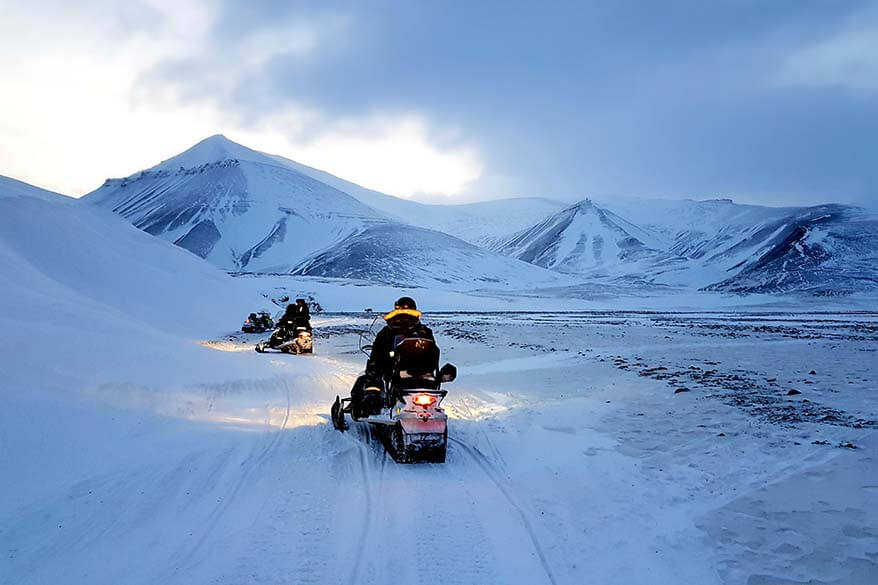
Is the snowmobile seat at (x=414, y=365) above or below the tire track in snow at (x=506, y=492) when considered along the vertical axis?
above

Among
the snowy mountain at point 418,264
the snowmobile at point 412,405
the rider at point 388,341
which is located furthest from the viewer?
the snowy mountain at point 418,264

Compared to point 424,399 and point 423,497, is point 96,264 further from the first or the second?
point 423,497

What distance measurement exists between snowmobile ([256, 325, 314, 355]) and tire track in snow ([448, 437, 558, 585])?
48.5 ft

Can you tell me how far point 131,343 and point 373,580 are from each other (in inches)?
425

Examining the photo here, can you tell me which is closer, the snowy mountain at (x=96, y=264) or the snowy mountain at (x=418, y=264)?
the snowy mountain at (x=96, y=264)

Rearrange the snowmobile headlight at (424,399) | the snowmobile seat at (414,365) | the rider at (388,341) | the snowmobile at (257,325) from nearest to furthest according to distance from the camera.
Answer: the snowmobile headlight at (424,399) < the snowmobile seat at (414,365) < the rider at (388,341) < the snowmobile at (257,325)

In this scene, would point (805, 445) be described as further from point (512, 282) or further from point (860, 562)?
point (512, 282)

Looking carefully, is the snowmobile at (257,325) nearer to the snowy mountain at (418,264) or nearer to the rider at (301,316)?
the rider at (301,316)

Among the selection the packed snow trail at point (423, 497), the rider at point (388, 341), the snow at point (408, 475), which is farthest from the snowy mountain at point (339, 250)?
the rider at point (388, 341)

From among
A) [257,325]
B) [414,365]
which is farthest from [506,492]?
[257,325]

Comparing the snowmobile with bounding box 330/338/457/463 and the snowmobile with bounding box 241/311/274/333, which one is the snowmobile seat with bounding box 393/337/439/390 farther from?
the snowmobile with bounding box 241/311/274/333

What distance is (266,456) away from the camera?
828cm

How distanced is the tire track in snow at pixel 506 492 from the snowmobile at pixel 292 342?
14793 mm

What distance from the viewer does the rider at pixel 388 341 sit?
9227 millimetres
